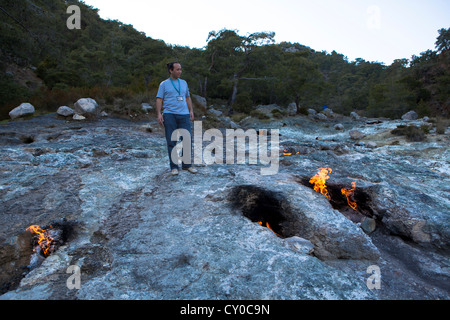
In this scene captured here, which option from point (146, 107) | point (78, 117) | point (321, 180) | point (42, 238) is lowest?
point (42, 238)

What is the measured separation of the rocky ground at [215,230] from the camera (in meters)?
1.58

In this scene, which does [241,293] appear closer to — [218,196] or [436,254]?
[218,196]

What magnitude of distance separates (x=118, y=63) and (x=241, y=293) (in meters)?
18.2

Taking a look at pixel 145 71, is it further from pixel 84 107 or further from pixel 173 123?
pixel 173 123

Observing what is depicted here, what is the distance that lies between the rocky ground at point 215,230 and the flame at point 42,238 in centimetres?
5

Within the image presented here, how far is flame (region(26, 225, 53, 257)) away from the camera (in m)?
2.00

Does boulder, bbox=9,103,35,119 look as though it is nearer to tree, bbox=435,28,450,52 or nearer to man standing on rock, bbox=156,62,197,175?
man standing on rock, bbox=156,62,197,175

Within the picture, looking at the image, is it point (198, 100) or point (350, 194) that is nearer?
point (350, 194)

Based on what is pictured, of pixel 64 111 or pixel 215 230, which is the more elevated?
pixel 64 111

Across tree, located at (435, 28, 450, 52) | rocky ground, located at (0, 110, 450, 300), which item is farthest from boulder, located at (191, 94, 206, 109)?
tree, located at (435, 28, 450, 52)

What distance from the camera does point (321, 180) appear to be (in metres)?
3.41

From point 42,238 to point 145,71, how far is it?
18.3 metres

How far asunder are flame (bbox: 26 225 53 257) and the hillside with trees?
6731 millimetres

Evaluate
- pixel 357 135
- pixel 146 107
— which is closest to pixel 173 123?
pixel 146 107
